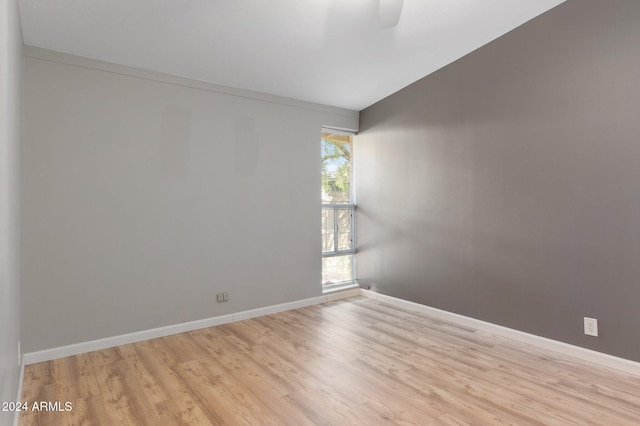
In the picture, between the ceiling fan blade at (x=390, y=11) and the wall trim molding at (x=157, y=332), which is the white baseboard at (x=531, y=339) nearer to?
the wall trim molding at (x=157, y=332)

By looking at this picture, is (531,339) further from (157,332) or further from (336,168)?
(157,332)

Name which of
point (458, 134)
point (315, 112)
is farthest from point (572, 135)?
point (315, 112)

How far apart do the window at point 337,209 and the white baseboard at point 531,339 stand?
0.82m

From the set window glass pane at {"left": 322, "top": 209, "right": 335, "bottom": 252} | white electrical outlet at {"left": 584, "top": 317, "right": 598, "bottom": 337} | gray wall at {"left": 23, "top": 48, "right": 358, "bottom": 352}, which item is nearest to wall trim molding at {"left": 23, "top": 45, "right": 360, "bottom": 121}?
gray wall at {"left": 23, "top": 48, "right": 358, "bottom": 352}

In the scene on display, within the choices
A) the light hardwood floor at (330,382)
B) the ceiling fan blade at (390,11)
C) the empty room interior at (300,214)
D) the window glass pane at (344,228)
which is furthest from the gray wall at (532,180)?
the ceiling fan blade at (390,11)

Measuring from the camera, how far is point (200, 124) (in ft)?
11.3

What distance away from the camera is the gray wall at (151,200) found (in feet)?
8.98

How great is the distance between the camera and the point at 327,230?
4.60m

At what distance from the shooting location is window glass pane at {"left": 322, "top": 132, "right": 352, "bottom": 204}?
4.60 metres

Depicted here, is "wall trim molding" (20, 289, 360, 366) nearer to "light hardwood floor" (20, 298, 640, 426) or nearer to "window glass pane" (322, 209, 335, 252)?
"light hardwood floor" (20, 298, 640, 426)

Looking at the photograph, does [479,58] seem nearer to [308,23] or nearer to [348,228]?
[308,23]

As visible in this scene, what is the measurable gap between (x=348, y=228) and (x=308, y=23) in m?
2.72

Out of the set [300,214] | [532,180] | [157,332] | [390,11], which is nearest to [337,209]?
[300,214]

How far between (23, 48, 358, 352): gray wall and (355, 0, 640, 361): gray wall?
1370 millimetres
